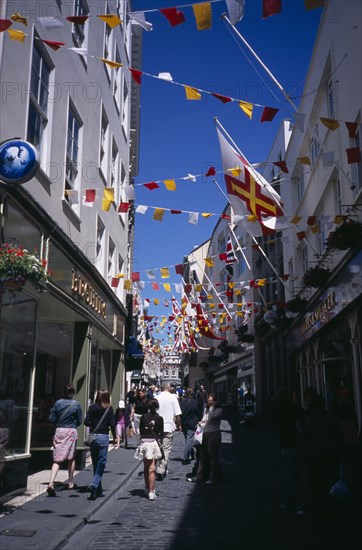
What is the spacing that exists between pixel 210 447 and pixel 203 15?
7.87m

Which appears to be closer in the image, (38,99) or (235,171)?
(38,99)

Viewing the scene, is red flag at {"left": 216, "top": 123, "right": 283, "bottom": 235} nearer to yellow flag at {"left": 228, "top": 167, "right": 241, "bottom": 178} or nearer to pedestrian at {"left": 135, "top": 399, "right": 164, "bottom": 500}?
yellow flag at {"left": 228, "top": 167, "right": 241, "bottom": 178}

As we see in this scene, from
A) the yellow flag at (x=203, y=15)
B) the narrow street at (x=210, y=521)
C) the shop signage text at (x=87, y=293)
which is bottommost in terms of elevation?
the narrow street at (x=210, y=521)

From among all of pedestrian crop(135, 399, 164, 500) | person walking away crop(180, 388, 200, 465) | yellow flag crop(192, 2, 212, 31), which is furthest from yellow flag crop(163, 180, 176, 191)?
person walking away crop(180, 388, 200, 465)

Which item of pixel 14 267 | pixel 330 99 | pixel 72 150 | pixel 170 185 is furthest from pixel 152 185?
pixel 330 99

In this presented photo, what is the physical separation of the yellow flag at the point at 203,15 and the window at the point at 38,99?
12.5 feet

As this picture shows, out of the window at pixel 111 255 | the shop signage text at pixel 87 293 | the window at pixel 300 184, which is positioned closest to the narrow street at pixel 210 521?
the shop signage text at pixel 87 293

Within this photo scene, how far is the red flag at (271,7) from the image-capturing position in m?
7.52

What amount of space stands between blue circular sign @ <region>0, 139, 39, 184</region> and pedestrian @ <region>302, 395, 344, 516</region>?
18.7 feet

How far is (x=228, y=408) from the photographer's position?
40.8 metres

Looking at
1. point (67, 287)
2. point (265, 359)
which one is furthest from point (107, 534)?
point (265, 359)

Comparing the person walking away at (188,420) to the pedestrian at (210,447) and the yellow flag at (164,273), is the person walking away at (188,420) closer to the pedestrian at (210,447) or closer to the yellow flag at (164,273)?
the pedestrian at (210,447)

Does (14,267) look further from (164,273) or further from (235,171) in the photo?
(164,273)

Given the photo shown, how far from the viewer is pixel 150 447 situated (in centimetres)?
968
